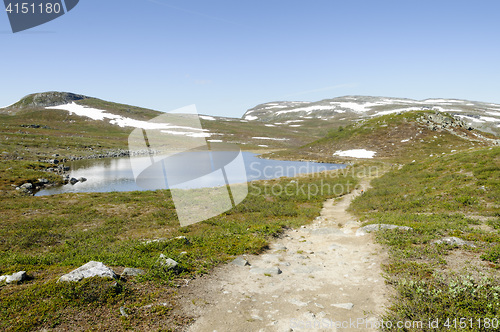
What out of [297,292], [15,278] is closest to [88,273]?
[15,278]

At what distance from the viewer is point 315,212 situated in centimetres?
2531

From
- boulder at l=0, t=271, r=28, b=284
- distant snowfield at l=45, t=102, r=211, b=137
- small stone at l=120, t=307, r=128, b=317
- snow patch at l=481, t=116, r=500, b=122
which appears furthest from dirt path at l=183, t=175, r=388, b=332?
snow patch at l=481, t=116, r=500, b=122

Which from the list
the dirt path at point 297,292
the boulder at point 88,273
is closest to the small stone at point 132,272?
the boulder at point 88,273

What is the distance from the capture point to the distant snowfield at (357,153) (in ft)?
245

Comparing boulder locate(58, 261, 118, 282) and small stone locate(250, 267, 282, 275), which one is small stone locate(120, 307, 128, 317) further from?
small stone locate(250, 267, 282, 275)

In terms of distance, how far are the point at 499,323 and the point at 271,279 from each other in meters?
7.18

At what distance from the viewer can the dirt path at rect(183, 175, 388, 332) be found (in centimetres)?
793

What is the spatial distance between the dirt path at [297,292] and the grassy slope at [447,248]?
3.06 ft

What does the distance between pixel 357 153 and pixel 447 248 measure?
70762mm

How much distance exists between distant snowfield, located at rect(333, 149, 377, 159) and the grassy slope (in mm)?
47564

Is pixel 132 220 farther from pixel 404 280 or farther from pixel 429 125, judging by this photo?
pixel 429 125

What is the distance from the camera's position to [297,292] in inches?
385

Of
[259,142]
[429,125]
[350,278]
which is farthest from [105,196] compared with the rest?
[259,142]

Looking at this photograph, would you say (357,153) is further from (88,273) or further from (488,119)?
(488,119)
